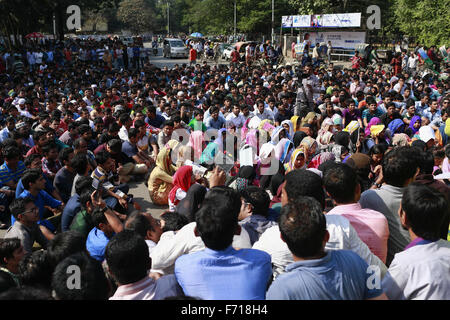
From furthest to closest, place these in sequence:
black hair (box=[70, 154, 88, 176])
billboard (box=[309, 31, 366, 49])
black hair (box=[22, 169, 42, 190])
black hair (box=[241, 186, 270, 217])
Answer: billboard (box=[309, 31, 366, 49])
black hair (box=[70, 154, 88, 176])
black hair (box=[22, 169, 42, 190])
black hair (box=[241, 186, 270, 217])

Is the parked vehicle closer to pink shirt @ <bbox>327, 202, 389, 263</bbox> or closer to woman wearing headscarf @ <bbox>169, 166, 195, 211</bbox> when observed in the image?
woman wearing headscarf @ <bbox>169, 166, 195, 211</bbox>

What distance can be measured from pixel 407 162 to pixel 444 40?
57.0ft

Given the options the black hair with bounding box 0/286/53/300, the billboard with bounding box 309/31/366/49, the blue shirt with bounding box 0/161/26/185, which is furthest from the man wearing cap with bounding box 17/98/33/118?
the billboard with bounding box 309/31/366/49

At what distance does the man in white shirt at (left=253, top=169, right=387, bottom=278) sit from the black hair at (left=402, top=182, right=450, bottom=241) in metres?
0.30

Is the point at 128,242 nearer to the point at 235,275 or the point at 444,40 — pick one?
the point at 235,275

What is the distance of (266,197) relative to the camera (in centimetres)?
304

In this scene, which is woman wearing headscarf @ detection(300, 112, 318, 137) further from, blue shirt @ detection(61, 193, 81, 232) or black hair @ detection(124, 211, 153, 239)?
black hair @ detection(124, 211, 153, 239)

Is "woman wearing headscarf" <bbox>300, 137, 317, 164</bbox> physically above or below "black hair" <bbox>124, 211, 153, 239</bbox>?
above

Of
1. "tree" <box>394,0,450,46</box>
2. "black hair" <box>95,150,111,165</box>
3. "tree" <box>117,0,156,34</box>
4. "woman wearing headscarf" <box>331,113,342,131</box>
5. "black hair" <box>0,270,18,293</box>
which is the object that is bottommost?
"black hair" <box>0,270,18,293</box>

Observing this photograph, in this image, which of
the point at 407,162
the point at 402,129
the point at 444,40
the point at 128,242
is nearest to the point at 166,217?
the point at 128,242

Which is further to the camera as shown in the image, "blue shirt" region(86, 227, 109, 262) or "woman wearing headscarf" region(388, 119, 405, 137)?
"woman wearing headscarf" region(388, 119, 405, 137)

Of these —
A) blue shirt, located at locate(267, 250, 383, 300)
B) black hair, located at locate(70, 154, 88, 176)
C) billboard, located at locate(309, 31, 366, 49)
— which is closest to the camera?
blue shirt, located at locate(267, 250, 383, 300)

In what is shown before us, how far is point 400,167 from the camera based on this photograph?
2.79 m

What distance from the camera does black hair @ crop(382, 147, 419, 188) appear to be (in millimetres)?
2787
